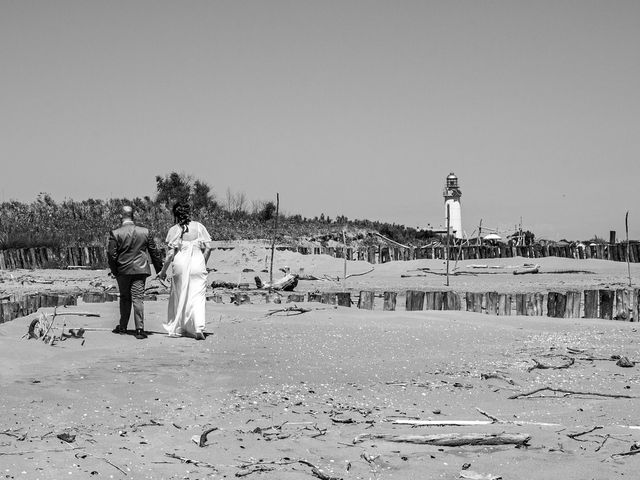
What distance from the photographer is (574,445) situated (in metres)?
5.42

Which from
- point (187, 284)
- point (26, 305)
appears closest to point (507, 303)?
point (187, 284)

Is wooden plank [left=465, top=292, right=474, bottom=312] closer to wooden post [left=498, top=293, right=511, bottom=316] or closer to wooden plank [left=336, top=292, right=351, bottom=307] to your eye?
wooden post [left=498, top=293, right=511, bottom=316]

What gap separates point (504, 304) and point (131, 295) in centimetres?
569

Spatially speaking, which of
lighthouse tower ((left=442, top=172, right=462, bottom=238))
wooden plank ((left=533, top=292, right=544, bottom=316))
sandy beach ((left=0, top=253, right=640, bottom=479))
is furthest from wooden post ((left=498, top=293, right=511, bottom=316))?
lighthouse tower ((left=442, top=172, right=462, bottom=238))

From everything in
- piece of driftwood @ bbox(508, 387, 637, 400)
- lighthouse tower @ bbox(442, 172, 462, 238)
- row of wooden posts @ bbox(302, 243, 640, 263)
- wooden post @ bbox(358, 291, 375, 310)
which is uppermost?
lighthouse tower @ bbox(442, 172, 462, 238)

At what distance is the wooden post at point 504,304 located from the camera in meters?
12.6

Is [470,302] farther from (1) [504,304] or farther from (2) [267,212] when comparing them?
(2) [267,212]

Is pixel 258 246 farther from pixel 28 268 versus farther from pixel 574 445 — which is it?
pixel 574 445

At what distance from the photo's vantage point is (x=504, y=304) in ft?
41.4

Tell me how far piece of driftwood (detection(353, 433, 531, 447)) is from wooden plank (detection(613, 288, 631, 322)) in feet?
23.6

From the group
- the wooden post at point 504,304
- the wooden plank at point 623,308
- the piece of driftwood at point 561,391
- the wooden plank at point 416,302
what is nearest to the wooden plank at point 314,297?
the wooden plank at point 416,302

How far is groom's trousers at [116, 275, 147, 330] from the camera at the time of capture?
31.8 ft

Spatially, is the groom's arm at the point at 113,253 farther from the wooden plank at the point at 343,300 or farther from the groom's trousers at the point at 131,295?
the wooden plank at the point at 343,300

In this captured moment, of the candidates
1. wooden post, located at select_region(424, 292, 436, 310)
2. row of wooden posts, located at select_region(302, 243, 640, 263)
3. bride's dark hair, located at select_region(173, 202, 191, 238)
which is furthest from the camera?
row of wooden posts, located at select_region(302, 243, 640, 263)
